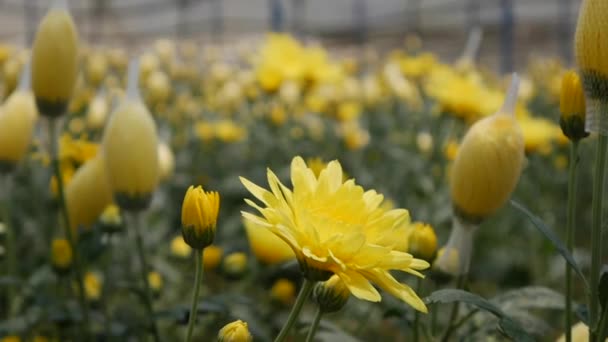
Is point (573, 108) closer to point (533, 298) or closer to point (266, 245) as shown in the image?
point (533, 298)

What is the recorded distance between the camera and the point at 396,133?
8.76 ft

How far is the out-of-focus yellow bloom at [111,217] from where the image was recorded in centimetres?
111

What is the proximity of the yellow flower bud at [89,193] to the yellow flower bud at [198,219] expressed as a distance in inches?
15.9

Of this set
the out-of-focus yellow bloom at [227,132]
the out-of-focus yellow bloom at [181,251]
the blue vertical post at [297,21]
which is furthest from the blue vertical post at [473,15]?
the out-of-focus yellow bloom at [181,251]

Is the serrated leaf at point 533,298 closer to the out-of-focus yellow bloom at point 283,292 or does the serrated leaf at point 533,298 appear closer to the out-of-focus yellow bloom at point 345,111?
the out-of-focus yellow bloom at point 283,292

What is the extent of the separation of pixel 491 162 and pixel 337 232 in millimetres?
231

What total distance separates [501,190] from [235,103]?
192 centimetres

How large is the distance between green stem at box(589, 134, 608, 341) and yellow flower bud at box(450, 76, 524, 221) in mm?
96

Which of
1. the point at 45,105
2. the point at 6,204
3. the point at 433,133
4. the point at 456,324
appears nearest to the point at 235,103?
the point at 433,133

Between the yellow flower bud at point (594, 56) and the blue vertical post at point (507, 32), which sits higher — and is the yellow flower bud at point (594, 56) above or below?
above

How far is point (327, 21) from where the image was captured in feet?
34.2

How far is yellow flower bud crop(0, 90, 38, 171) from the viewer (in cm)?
104

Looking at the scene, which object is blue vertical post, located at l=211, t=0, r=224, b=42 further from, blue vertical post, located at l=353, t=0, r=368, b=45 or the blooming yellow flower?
the blooming yellow flower

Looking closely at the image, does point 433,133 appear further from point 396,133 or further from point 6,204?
point 6,204
